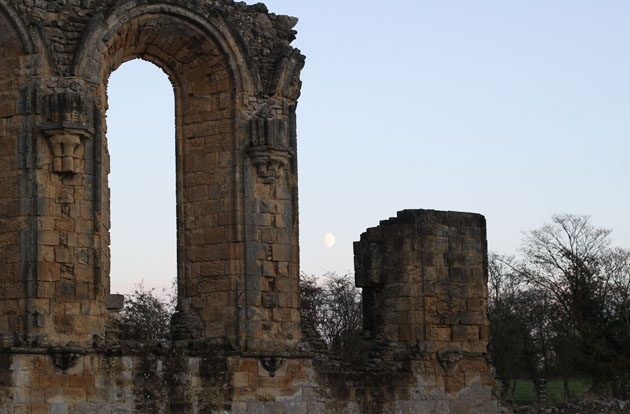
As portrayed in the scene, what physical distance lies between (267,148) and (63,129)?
9.90 ft

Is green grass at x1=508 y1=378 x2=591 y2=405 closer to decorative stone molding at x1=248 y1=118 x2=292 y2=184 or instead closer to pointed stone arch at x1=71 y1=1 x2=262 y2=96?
decorative stone molding at x1=248 y1=118 x2=292 y2=184

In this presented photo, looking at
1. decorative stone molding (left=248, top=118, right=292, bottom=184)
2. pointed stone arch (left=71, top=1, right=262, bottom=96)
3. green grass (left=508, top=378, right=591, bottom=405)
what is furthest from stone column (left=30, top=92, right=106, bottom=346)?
green grass (left=508, top=378, right=591, bottom=405)

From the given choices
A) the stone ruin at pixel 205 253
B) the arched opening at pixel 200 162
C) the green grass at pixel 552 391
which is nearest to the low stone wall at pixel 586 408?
the green grass at pixel 552 391

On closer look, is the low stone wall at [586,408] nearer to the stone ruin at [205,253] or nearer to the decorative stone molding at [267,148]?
the stone ruin at [205,253]

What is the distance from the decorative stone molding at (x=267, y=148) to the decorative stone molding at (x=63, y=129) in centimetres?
261

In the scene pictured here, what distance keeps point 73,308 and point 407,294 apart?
6165 millimetres

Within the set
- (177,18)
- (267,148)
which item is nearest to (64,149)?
(177,18)

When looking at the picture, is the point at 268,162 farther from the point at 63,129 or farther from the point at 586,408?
the point at 586,408

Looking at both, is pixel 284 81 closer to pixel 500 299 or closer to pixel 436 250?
pixel 436 250

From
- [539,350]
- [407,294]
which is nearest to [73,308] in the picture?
[407,294]

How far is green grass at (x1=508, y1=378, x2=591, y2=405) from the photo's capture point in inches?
1485

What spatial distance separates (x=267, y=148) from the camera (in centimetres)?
1839

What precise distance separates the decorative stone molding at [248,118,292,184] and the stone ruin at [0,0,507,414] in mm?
24

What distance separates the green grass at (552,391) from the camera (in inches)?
1485
